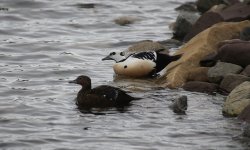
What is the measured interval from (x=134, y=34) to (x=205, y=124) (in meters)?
7.62

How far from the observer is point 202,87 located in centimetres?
1216

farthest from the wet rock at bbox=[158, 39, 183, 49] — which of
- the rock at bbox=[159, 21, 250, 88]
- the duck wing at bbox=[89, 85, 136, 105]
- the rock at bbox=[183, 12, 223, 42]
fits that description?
the duck wing at bbox=[89, 85, 136, 105]

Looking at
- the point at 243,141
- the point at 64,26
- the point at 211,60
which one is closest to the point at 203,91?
the point at 211,60

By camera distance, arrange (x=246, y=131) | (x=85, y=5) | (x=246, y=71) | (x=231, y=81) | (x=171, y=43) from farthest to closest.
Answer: (x=85, y=5) → (x=171, y=43) → (x=246, y=71) → (x=231, y=81) → (x=246, y=131)

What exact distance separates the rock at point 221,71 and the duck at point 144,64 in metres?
1.29

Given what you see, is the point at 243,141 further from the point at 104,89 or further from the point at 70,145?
the point at 104,89

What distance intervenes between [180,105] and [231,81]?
4.15 ft

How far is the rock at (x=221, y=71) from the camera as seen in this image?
12312mm

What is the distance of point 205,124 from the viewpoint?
1045cm

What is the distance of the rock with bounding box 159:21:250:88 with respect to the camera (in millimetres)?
12898

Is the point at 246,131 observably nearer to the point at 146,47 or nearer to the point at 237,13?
the point at 146,47

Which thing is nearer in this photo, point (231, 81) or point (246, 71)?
point (231, 81)

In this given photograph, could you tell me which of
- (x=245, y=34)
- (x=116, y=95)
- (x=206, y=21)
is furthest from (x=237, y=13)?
(x=116, y=95)

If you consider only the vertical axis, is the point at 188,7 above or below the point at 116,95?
above
